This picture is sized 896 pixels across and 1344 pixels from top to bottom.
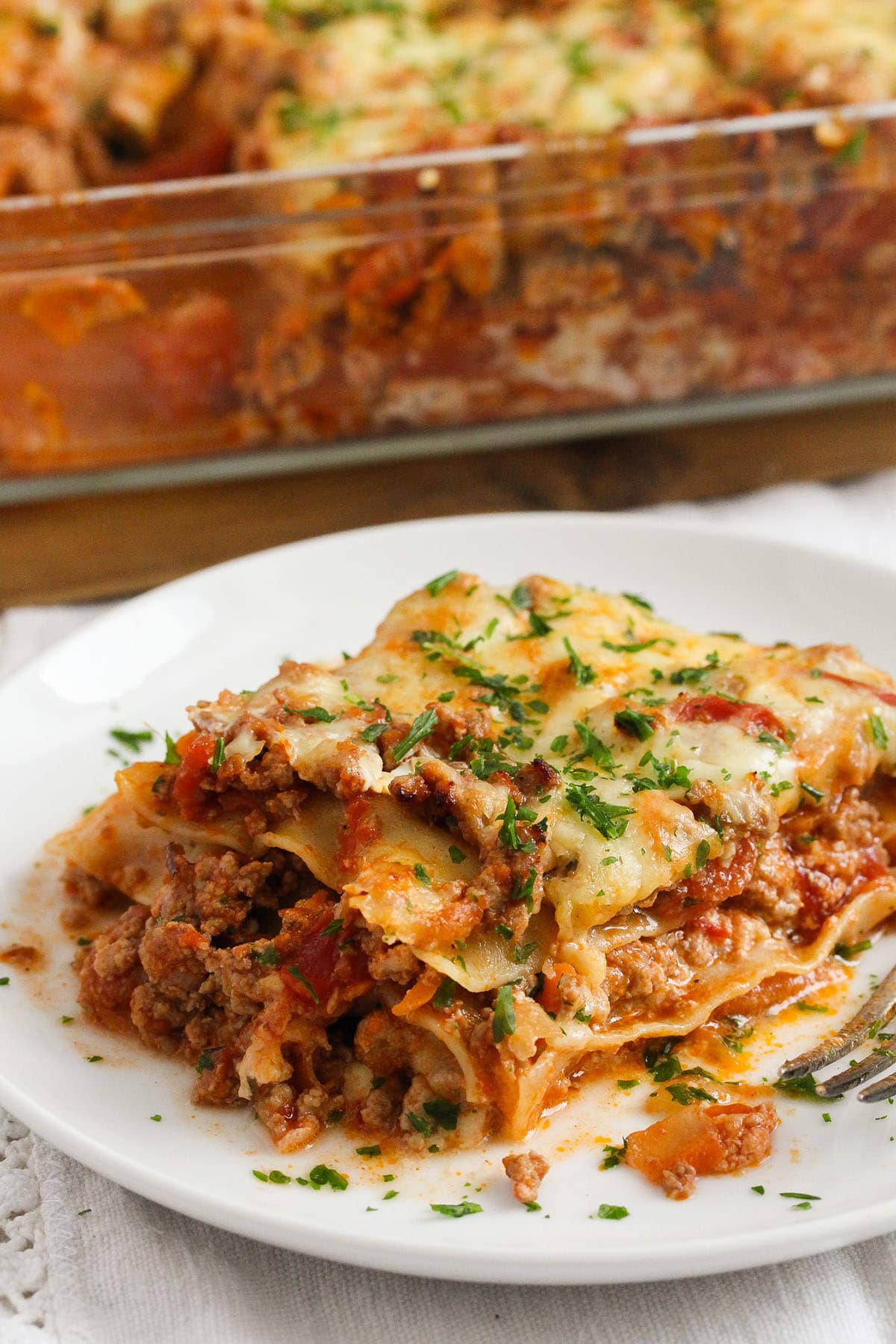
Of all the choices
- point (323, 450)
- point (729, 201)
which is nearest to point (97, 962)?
point (323, 450)

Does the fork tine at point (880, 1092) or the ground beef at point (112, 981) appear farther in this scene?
the ground beef at point (112, 981)

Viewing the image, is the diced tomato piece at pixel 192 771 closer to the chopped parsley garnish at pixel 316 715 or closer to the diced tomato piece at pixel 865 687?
the chopped parsley garnish at pixel 316 715

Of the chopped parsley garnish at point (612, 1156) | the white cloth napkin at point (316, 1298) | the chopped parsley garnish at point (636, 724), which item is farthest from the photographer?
the chopped parsley garnish at point (636, 724)

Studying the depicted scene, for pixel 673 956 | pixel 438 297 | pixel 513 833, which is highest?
pixel 438 297

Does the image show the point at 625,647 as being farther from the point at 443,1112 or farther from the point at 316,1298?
the point at 316,1298

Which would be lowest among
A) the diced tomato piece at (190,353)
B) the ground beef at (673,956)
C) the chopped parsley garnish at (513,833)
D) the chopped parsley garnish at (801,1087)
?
the chopped parsley garnish at (801,1087)

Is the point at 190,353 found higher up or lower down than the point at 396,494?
higher up

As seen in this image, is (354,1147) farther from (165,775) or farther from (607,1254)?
(165,775)

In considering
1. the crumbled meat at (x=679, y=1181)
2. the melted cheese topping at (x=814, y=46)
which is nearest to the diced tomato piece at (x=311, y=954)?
the crumbled meat at (x=679, y=1181)

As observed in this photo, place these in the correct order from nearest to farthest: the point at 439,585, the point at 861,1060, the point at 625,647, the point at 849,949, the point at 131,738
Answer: the point at 861,1060, the point at 849,949, the point at 625,647, the point at 439,585, the point at 131,738

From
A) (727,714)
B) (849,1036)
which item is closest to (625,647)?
(727,714)
